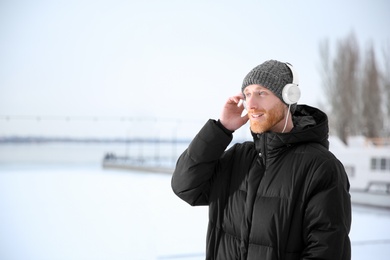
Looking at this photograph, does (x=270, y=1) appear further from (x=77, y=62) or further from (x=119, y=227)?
(x=119, y=227)

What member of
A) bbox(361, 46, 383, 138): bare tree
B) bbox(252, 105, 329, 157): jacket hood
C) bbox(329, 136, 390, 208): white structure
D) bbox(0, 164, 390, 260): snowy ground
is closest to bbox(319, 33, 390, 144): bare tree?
bbox(361, 46, 383, 138): bare tree

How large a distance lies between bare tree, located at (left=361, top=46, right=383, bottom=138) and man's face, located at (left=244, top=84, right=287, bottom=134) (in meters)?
7.44

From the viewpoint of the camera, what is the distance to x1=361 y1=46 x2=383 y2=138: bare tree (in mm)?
7992

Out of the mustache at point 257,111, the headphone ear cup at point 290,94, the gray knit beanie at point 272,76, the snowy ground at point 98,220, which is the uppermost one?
the gray knit beanie at point 272,76

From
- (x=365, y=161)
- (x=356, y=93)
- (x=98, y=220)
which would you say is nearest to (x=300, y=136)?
(x=98, y=220)

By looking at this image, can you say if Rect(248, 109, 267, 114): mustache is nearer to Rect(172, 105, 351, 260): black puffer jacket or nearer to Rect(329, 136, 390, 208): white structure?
Rect(172, 105, 351, 260): black puffer jacket

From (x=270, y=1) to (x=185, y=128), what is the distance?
2060 millimetres

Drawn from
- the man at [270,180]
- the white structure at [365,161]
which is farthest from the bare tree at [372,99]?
the man at [270,180]

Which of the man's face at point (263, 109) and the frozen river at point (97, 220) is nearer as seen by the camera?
the man's face at point (263, 109)

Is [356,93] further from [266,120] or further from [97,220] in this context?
[266,120]

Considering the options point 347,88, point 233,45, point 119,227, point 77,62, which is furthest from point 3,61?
point 347,88

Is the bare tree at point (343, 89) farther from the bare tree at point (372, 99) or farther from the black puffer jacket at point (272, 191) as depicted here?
the black puffer jacket at point (272, 191)

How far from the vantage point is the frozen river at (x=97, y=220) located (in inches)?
137

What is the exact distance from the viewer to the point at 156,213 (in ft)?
15.4
